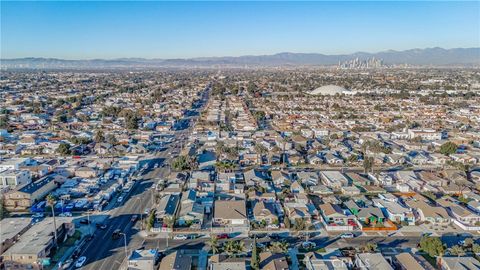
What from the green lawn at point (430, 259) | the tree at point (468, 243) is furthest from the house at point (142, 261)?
the tree at point (468, 243)

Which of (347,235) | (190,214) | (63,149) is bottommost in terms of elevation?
(347,235)

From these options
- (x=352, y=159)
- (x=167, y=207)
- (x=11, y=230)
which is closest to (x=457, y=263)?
(x=167, y=207)

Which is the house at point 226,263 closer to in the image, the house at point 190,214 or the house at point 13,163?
the house at point 190,214

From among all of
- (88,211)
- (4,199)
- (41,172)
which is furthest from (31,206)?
(41,172)

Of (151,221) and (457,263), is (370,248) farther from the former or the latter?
(151,221)

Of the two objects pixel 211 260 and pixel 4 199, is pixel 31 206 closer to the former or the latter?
pixel 4 199
